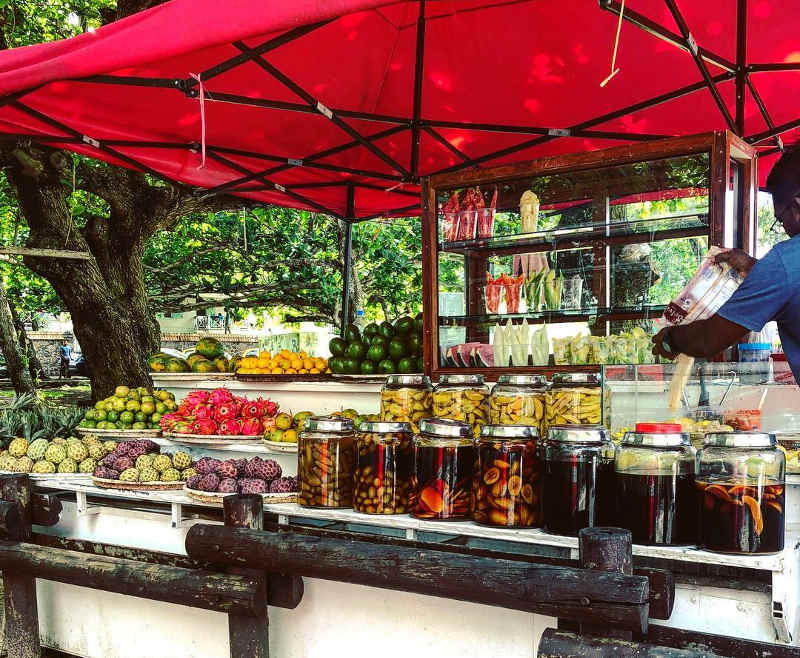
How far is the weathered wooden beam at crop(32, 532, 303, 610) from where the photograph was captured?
113 inches

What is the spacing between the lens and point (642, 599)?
1.97m

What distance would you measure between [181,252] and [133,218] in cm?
367

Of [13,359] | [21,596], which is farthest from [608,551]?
[13,359]

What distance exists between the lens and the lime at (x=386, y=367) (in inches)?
166

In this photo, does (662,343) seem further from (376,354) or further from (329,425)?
(376,354)

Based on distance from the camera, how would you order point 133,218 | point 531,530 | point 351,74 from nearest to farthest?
point 531,530 < point 351,74 < point 133,218

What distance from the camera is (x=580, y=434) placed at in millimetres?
2121

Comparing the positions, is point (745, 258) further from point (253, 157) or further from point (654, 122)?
point (253, 157)

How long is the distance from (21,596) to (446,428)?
8.97 ft

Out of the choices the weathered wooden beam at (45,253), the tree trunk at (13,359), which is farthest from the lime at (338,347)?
the tree trunk at (13,359)

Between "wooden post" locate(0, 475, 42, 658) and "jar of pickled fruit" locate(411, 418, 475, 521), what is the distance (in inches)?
97.5

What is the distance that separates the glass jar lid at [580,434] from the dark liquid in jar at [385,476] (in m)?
0.58

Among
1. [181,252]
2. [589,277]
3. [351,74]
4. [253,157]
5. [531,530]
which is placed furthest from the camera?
[181,252]

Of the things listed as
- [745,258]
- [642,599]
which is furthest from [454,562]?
[745,258]
